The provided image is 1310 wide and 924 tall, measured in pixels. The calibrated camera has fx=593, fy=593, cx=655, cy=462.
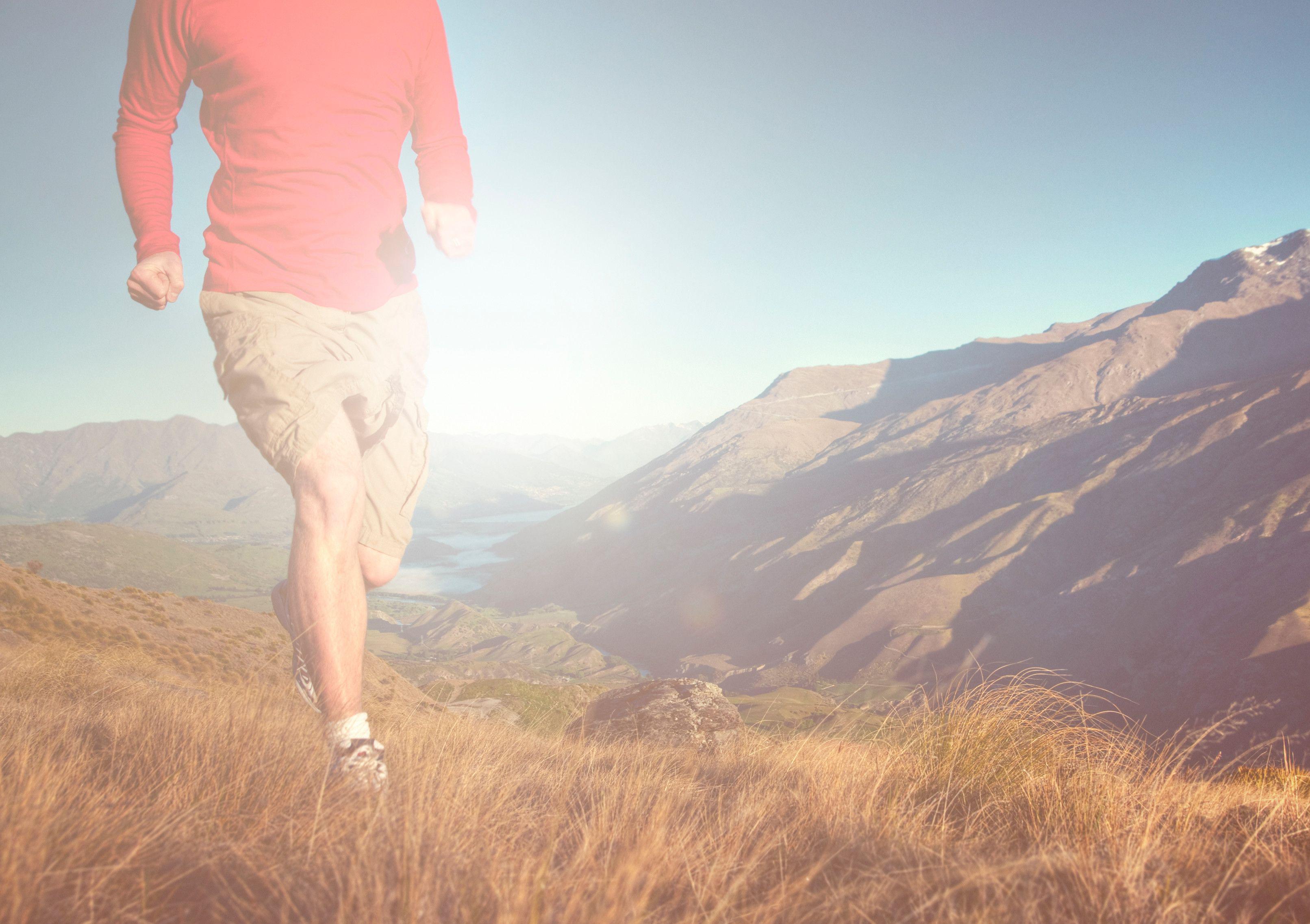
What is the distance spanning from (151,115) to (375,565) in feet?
5.37

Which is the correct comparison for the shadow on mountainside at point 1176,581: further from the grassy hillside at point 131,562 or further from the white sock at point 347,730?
the grassy hillside at point 131,562

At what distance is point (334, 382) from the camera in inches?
68.5

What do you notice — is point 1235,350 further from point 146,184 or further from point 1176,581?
point 146,184

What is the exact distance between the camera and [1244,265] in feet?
562

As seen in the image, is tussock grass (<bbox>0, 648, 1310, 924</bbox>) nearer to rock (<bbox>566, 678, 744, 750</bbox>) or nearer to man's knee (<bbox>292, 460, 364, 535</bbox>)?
man's knee (<bbox>292, 460, 364, 535</bbox>)

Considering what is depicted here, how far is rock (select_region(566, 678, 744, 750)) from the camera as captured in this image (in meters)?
6.31

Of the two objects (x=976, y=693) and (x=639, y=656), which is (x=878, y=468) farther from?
(x=976, y=693)

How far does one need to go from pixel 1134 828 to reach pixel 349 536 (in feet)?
7.38

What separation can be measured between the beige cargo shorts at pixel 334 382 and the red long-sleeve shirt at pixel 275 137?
0.25 feet

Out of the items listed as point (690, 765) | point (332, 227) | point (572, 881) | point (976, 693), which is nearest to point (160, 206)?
point (332, 227)

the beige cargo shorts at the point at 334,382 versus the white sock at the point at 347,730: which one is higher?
the beige cargo shorts at the point at 334,382

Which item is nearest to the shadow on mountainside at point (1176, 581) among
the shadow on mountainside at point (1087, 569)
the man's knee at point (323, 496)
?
the shadow on mountainside at point (1087, 569)

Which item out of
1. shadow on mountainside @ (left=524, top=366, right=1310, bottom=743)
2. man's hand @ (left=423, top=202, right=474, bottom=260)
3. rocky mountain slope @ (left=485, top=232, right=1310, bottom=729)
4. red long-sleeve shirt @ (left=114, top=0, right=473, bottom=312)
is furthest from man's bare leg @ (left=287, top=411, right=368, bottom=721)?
shadow on mountainside @ (left=524, top=366, right=1310, bottom=743)

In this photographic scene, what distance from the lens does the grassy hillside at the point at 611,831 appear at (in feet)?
3.27
